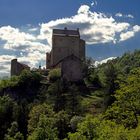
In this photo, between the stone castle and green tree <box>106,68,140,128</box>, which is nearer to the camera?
green tree <box>106,68,140,128</box>

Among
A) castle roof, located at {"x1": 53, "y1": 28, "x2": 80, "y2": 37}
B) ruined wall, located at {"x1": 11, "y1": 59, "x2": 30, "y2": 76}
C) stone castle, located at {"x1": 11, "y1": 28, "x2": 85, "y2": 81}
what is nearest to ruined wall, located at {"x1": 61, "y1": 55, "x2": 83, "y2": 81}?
stone castle, located at {"x1": 11, "y1": 28, "x2": 85, "y2": 81}

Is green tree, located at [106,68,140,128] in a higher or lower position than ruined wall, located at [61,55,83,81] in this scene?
Result: lower

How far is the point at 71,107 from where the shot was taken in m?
98.5

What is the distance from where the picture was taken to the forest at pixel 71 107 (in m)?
39.7

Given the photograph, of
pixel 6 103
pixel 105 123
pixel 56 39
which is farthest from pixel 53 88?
pixel 105 123

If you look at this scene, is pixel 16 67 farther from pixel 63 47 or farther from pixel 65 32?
pixel 65 32

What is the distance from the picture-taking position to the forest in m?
39.7

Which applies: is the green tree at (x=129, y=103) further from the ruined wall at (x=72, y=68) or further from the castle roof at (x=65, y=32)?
the castle roof at (x=65, y=32)

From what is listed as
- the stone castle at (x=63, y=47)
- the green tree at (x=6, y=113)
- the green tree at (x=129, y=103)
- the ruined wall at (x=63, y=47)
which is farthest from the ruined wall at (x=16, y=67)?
the green tree at (x=129, y=103)

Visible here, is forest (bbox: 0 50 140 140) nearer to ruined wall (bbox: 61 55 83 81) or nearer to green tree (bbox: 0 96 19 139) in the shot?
green tree (bbox: 0 96 19 139)

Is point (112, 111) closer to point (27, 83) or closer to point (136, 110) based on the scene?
point (136, 110)

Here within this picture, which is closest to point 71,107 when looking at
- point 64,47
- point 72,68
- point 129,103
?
point 72,68

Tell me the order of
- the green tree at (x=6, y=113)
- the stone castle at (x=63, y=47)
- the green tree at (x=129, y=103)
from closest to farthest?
the green tree at (x=129, y=103)
the green tree at (x=6, y=113)
the stone castle at (x=63, y=47)

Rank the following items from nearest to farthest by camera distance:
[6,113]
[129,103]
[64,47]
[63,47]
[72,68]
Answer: [129,103] → [6,113] → [72,68] → [64,47] → [63,47]
